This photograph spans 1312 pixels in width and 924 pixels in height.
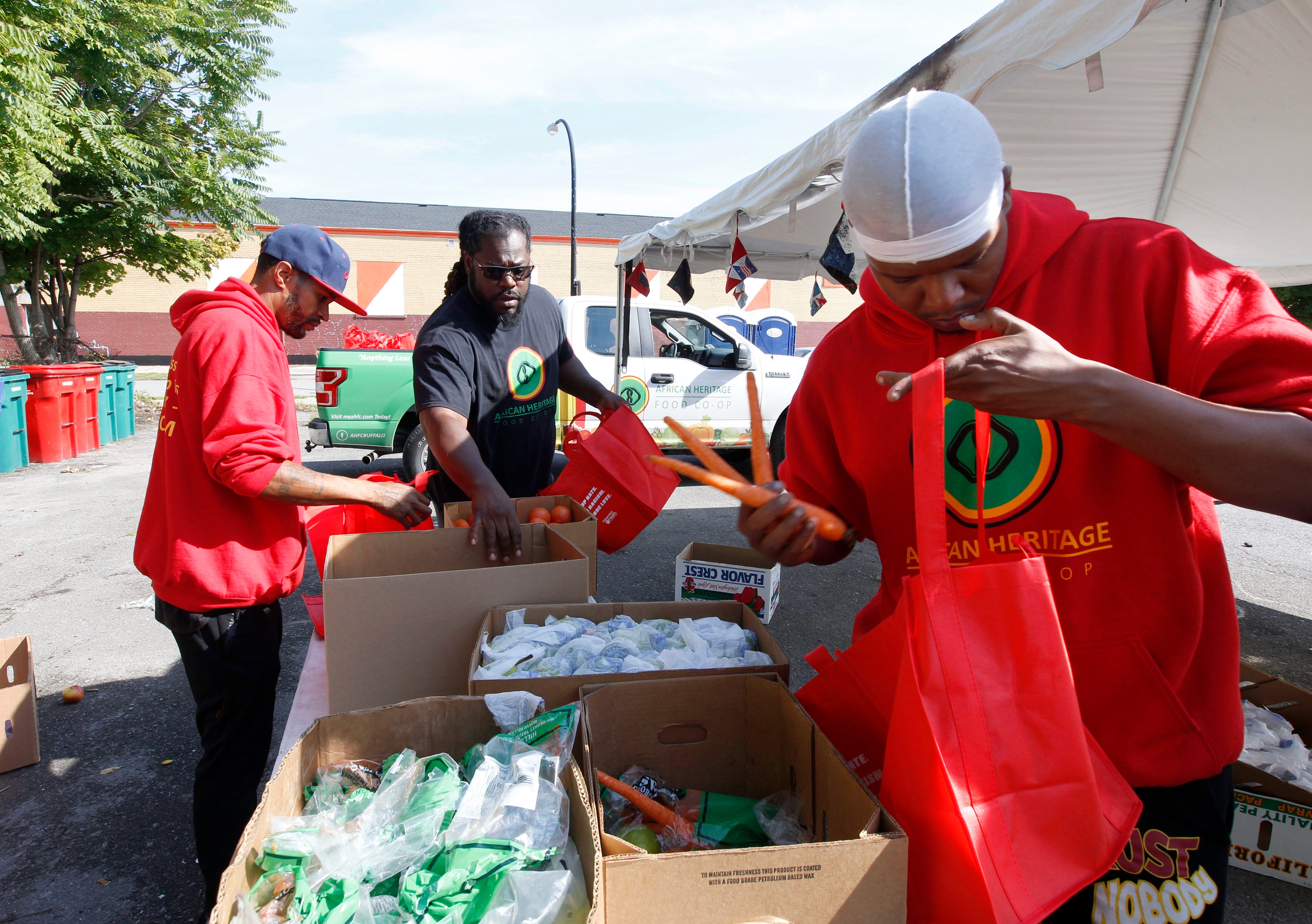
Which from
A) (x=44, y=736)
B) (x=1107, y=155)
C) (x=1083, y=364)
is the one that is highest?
(x=1107, y=155)

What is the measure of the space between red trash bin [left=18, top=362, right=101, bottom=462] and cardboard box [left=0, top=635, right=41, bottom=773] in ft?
28.1

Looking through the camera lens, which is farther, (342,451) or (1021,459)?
(342,451)

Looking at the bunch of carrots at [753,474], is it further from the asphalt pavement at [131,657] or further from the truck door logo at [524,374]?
the asphalt pavement at [131,657]

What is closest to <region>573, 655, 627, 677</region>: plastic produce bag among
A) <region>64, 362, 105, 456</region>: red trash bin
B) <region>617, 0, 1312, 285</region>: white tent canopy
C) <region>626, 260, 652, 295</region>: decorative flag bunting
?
<region>617, 0, 1312, 285</region>: white tent canopy

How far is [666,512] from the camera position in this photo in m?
8.18

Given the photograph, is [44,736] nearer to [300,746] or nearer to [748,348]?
[300,746]

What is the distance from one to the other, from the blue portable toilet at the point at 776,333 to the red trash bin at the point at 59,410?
12788 millimetres

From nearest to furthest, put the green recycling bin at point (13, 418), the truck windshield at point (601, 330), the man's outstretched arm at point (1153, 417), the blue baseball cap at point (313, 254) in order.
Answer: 1. the man's outstretched arm at point (1153, 417)
2. the blue baseball cap at point (313, 254)
3. the truck windshield at point (601, 330)
4. the green recycling bin at point (13, 418)

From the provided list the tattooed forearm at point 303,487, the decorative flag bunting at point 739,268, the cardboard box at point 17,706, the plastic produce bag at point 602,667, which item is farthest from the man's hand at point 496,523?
the decorative flag bunting at point 739,268

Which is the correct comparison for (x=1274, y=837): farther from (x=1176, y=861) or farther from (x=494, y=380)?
(x=494, y=380)

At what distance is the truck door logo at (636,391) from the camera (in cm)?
853

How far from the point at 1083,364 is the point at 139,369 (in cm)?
3187

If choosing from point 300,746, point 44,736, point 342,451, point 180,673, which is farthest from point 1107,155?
point 342,451

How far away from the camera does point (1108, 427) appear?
0.98 m
